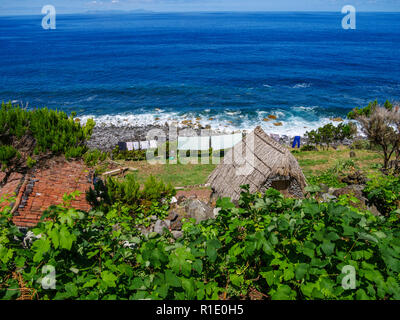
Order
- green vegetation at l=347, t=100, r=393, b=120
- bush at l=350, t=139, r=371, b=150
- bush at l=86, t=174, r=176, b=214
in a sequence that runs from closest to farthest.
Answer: bush at l=86, t=174, r=176, b=214
green vegetation at l=347, t=100, r=393, b=120
bush at l=350, t=139, r=371, b=150

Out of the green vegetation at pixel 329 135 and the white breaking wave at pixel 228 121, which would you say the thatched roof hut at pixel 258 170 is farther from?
the white breaking wave at pixel 228 121

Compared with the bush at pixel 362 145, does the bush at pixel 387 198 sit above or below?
above

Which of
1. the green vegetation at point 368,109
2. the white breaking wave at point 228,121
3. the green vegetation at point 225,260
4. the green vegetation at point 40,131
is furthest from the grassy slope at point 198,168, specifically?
the white breaking wave at point 228,121

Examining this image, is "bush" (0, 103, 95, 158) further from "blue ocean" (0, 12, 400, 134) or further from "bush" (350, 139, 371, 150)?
"blue ocean" (0, 12, 400, 134)

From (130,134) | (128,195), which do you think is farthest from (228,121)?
(128,195)

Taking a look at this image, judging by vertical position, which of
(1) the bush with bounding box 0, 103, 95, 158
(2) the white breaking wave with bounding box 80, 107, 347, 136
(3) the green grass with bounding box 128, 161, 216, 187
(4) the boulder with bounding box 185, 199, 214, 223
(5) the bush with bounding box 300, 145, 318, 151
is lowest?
(5) the bush with bounding box 300, 145, 318, 151

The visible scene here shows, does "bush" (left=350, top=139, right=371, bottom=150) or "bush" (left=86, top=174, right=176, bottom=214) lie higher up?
"bush" (left=86, top=174, right=176, bottom=214)

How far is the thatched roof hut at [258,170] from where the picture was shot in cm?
1030

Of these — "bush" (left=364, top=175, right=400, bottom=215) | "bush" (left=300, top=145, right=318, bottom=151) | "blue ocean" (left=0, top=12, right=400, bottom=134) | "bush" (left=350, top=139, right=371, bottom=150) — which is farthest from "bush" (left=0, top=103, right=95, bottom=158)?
"blue ocean" (left=0, top=12, right=400, bottom=134)

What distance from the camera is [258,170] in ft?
34.5

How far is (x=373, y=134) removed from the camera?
49.5ft

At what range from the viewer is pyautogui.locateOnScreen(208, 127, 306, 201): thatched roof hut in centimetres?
1030

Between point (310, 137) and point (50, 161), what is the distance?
23.8 metres

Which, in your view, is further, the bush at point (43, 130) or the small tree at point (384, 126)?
the small tree at point (384, 126)
